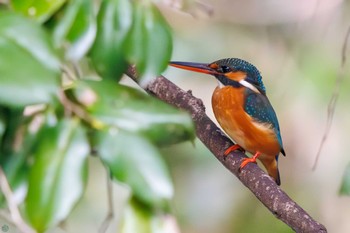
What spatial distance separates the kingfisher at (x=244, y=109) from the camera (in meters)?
2.03

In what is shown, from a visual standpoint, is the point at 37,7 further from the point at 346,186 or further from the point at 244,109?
the point at 244,109

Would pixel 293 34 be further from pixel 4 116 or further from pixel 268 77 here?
pixel 4 116

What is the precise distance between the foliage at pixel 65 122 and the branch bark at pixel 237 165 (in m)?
0.79

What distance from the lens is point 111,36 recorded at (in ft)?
2.38

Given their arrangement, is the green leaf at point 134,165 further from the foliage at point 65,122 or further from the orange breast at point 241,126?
the orange breast at point 241,126

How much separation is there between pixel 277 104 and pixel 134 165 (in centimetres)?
248

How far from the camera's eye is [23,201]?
0.70m

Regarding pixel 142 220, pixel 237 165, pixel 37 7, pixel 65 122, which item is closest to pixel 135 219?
pixel 142 220

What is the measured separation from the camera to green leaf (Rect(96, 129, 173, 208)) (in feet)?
2.09

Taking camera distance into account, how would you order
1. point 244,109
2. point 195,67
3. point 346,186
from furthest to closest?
point 244,109
point 195,67
point 346,186

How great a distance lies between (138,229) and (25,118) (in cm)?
15

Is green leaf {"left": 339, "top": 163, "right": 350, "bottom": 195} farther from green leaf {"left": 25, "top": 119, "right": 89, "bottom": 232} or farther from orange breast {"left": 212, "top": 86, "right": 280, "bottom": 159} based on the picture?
green leaf {"left": 25, "top": 119, "right": 89, "bottom": 232}

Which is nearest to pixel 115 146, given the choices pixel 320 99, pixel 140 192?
pixel 140 192

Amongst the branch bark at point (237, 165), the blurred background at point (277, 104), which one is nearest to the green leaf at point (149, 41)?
the branch bark at point (237, 165)
